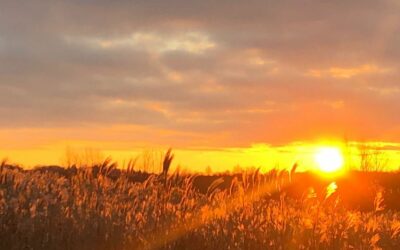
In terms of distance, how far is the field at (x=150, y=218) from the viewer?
8.96 metres

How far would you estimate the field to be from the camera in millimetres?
8961

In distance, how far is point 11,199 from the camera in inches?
366

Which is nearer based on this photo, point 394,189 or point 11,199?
point 11,199

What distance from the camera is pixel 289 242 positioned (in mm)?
11367

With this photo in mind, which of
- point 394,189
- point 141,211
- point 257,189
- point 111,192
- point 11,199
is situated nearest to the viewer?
point 11,199

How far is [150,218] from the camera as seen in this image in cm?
1014

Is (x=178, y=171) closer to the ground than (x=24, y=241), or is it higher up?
higher up

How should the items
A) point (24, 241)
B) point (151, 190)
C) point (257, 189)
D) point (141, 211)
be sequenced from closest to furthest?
point (24, 241) < point (141, 211) < point (151, 190) < point (257, 189)

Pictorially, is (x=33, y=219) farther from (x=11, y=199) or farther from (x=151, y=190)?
(x=151, y=190)

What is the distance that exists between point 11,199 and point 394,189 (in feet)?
95.3

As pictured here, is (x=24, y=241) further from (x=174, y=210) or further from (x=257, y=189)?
(x=257, y=189)

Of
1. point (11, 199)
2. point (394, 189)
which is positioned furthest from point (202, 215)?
point (394, 189)

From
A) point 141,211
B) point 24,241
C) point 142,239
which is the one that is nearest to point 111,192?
point 141,211

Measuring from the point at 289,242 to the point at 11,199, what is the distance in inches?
180
